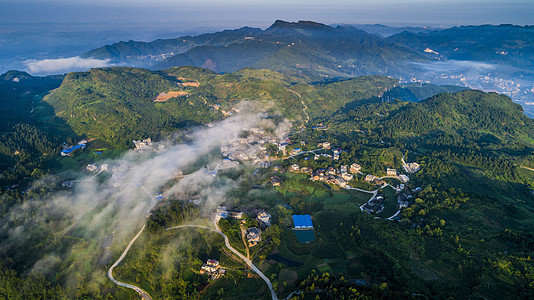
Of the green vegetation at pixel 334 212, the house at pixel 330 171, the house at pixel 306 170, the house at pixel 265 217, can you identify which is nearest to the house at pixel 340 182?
the green vegetation at pixel 334 212

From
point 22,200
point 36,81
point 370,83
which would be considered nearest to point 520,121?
point 370,83

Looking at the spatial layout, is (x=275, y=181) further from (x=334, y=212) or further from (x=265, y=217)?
(x=334, y=212)

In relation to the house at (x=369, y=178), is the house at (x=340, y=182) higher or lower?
lower

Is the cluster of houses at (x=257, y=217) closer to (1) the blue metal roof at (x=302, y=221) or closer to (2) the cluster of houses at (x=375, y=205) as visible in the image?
(1) the blue metal roof at (x=302, y=221)

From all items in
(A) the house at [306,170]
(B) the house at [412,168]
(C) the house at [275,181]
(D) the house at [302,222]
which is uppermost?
(B) the house at [412,168]

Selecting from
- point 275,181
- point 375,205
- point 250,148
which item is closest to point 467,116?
point 375,205

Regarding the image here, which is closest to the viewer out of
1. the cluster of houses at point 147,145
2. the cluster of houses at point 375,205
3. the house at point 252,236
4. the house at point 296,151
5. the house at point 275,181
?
the house at point 252,236
